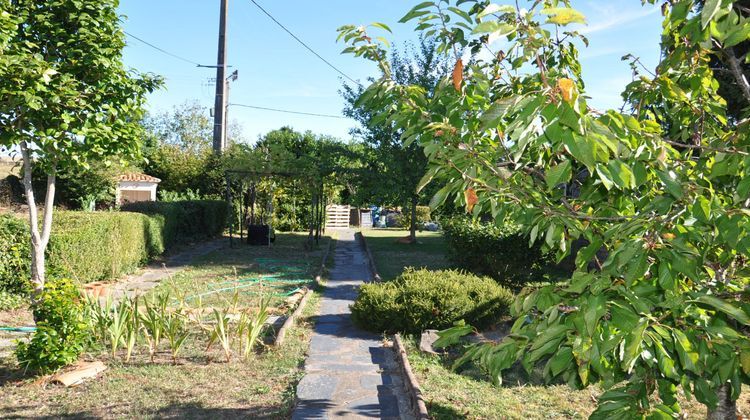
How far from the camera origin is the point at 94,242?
10992mm

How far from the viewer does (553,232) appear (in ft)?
7.68

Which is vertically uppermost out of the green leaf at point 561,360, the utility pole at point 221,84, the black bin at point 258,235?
the utility pole at point 221,84

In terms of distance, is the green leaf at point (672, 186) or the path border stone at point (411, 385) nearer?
the green leaf at point (672, 186)

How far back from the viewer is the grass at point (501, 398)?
193 inches

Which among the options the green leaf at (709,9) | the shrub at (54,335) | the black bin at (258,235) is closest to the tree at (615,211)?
the green leaf at (709,9)

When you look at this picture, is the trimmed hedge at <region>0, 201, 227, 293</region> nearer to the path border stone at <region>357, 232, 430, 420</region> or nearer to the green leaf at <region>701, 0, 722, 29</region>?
the path border stone at <region>357, 232, 430, 420</region>

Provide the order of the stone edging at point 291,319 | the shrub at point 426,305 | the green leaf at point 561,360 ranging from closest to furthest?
the green leaf at point 561,360
the stone edging at point 291,319
the shrub at point 426,305

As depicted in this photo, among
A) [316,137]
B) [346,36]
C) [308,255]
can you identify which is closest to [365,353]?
[346,36]

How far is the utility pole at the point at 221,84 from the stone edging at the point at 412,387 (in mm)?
22062

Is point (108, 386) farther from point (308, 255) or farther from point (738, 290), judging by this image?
point (308, 255)

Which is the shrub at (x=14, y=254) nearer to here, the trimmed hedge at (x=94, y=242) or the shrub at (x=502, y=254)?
the trimmed hedge at (x=94, y=242)

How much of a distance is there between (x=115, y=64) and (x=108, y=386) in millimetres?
4056

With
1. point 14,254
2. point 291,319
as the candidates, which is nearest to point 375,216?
point 14,254

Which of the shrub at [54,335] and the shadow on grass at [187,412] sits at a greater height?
the shrub at [54,335]
